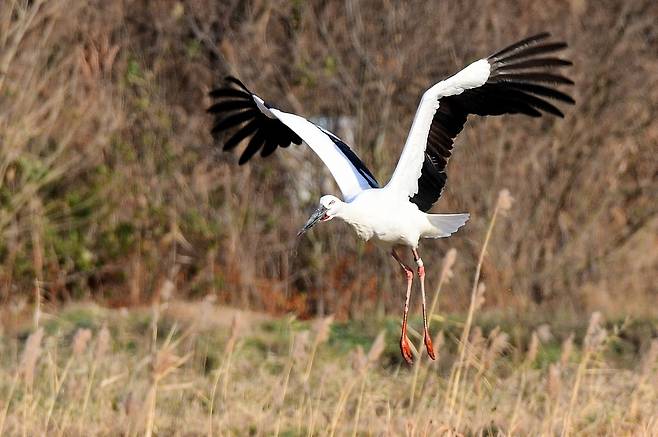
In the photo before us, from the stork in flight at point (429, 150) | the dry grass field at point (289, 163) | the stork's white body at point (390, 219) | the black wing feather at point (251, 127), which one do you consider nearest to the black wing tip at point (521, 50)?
the stork in flight at point (429, 150)

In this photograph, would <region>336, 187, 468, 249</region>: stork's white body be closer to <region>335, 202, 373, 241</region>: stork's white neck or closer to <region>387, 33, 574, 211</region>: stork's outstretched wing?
Result: <region>335, 202, 373, 241</region>: stork's white neck

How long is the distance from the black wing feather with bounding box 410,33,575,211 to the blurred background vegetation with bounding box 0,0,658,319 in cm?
452

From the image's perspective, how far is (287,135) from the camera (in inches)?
343

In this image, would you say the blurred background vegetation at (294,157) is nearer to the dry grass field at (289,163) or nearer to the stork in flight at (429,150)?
the dry grass field at (289,163)

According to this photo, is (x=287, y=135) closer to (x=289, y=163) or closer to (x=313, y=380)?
(x=313, y=380)

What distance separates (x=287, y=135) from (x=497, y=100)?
1791 mm

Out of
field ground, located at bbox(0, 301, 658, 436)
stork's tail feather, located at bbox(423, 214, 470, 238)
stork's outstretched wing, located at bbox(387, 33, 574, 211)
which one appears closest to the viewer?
field ground, located at bbox(0, 301, 658, 436)

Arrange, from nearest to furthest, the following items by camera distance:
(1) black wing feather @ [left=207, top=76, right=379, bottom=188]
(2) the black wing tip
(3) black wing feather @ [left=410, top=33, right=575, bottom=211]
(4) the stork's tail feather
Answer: (2) the black wing tip
(3) black wing feather @ [left=410, top=33, right=575, bottom=211]
(4) the stork's tail feather
(1) black wing feather @ [left=207, top=76, right=379, bottom=188]

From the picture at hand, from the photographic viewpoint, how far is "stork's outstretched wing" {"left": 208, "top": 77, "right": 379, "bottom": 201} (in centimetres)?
779

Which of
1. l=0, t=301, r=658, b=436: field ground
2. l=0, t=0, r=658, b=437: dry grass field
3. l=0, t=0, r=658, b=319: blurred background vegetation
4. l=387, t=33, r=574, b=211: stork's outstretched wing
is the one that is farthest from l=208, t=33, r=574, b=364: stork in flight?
l=0, t=0, r=658, b=319: blurred background vegetation

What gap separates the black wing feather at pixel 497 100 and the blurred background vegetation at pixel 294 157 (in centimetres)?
452

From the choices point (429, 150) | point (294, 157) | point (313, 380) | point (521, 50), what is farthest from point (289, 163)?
point (521, 50)

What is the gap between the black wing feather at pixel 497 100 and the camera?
6965 mm

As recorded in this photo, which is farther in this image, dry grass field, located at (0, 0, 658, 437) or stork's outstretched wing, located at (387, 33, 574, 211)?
dry grass field, located at (0, 0, 658, 437)
